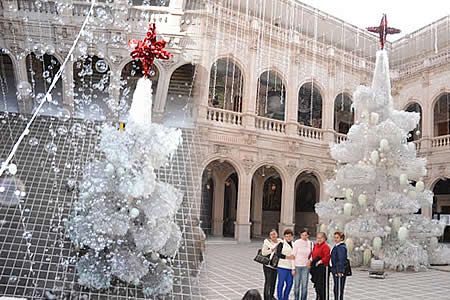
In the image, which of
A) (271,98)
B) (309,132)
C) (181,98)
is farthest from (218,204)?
(181,98)

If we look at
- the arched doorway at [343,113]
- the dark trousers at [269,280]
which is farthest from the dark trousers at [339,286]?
the arched doorway at [343,113]

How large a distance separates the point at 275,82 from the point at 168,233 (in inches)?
505

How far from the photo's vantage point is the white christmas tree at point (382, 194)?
32.1 ft

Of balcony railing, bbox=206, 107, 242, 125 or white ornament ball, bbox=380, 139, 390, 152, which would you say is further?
balcony railing, bbox=206, 107, 242, 125

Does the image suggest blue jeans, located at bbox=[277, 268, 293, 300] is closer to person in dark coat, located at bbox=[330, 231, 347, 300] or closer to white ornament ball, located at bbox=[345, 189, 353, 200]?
person in dark coat, located at bbox=[330, 231, 347, 300]

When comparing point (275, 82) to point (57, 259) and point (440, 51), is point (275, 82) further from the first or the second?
point (57, 259)

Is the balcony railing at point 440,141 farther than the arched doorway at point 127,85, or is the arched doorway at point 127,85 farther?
the balcony railing at point 440,141

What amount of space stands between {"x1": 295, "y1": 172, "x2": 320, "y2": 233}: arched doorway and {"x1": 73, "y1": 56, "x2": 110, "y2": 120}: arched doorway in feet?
40.6

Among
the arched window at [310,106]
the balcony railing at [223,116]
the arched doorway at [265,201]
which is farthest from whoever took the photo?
the arched doorway at [265,201]

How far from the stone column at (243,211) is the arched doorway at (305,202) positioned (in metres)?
5.79

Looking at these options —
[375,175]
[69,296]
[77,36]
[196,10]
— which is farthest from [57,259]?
[375,175]

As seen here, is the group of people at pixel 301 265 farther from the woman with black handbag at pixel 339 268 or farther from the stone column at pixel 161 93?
the stone column at pixel 161 93

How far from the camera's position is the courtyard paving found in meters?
6.54

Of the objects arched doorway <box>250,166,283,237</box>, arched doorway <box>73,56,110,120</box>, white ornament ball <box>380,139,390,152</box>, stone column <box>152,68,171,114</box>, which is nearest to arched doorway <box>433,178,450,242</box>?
arched doorway <box>250,166,283,237</box>
